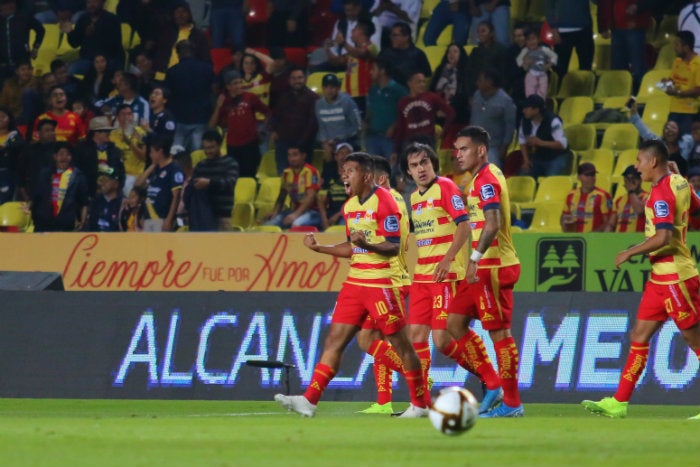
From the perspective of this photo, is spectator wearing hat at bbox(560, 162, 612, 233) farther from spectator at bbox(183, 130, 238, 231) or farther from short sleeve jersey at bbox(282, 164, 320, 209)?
spectator at bbox(183, 130, 238, 231)

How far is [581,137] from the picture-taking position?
21.5m

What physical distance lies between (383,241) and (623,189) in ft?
26.6

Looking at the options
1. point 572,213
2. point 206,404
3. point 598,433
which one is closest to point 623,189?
point 572,213

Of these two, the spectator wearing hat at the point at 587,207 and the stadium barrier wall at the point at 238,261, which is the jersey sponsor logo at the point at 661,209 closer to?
the stadium barrier wall at the point at 238,261

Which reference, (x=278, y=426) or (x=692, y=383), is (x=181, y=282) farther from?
(x=278, y=426)

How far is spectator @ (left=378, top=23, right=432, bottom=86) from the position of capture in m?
21.8

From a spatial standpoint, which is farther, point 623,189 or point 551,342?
point 623,189

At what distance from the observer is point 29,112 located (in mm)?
23953

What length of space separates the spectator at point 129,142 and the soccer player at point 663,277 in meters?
11.0

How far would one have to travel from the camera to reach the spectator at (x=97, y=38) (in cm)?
2480

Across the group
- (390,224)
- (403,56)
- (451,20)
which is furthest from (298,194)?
(390,224)

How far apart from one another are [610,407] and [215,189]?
9262mm

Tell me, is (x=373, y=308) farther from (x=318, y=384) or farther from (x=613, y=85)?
(x=613, y=85)

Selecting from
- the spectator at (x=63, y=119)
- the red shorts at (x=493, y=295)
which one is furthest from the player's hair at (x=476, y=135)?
the spectator at (x=63, y=119)
